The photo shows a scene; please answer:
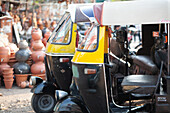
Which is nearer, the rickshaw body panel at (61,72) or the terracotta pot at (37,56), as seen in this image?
the rickshaw body panel at (61,72)

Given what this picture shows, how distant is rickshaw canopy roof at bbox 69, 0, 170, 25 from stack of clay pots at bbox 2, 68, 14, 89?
4785 millimetres

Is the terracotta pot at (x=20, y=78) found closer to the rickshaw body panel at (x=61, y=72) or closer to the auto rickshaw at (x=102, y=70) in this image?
the rickshaw body panel at (x=61, y=72)

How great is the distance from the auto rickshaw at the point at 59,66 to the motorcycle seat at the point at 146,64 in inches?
53.7

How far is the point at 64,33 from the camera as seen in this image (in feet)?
20.8

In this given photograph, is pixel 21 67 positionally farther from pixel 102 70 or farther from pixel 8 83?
pixel 102 70

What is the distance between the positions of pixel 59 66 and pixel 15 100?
1.91 m

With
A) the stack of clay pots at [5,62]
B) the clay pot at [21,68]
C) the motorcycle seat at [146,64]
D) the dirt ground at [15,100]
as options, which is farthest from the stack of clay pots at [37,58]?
the motorcycle seat at [146,64]

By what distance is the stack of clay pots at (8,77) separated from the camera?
29.1ft

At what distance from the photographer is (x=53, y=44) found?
6.41 m

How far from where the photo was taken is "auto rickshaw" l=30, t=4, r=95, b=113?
6262 millimetres

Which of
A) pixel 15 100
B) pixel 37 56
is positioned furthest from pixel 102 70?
pixel 37 56

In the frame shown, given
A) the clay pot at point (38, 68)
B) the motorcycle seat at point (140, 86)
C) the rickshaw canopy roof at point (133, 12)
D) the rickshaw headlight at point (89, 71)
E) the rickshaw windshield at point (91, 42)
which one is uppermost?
the rickshaw canopy roof at point (133, 12)

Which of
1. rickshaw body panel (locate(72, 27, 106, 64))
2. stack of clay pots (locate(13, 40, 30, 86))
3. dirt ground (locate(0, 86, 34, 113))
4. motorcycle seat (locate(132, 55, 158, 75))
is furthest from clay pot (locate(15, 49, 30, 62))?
rickshaw body panel (locate(72, 27, 106, 64))

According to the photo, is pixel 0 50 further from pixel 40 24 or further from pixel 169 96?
pixel 40 24
